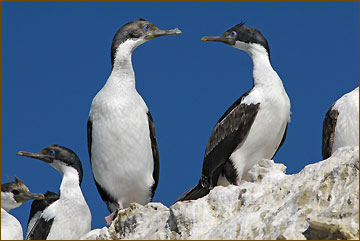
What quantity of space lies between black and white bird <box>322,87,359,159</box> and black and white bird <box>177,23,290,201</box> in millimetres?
728

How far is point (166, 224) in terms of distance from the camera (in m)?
10.8

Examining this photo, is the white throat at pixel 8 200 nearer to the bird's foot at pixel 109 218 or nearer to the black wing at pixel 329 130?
the bird's foot at pixel 109 218

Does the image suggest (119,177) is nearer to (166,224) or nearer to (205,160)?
(205,160)

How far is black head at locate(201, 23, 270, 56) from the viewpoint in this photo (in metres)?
13.8

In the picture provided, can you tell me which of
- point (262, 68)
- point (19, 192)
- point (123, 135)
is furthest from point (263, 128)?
point (19, 192)

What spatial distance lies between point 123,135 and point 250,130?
2.17m

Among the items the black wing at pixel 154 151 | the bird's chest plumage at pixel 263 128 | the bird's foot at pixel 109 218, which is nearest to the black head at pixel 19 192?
the bird's foot at pixel 109 218

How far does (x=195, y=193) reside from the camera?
13.6m

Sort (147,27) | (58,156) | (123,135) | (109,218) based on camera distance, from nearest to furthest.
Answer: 1. (109,218)
2. (123,135)
3. (58,156)
4. (147,27)

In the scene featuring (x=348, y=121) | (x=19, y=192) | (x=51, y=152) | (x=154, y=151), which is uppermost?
(x=51, y=152)

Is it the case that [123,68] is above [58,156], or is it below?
above

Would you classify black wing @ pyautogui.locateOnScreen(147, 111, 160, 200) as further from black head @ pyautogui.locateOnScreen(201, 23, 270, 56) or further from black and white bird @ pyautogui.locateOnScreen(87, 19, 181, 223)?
black head @ pyautogui.locateOnScreen(201, 23, 270, 56)

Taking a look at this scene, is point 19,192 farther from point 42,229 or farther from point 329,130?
point 329,130

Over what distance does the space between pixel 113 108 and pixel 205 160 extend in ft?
5.94
